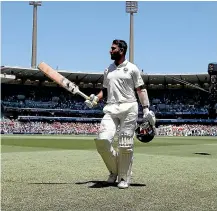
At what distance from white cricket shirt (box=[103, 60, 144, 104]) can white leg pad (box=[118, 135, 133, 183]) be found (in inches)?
29.1

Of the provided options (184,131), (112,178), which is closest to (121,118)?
(112,178)

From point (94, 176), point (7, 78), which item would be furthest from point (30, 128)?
point (94, 176)

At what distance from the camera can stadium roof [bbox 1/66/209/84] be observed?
77188mm

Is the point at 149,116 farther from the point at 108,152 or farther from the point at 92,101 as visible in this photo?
the point at 92,101

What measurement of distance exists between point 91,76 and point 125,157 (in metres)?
76.5

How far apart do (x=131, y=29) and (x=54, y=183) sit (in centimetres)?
9170

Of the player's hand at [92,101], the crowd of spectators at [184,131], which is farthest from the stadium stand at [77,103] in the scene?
the player's hand at [92,101]

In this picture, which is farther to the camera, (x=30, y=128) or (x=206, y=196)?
(x=30, y=128)

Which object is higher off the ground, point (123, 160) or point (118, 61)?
point (118, 61)

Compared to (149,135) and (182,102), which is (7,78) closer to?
(182,102)

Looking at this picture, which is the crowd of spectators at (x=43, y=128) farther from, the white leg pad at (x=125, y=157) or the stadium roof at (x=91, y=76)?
the white leg pad at (x=125, y=157)

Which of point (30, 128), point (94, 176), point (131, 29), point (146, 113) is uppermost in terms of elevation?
point (131, 29)

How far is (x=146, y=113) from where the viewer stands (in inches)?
313

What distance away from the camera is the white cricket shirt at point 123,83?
7902mm
